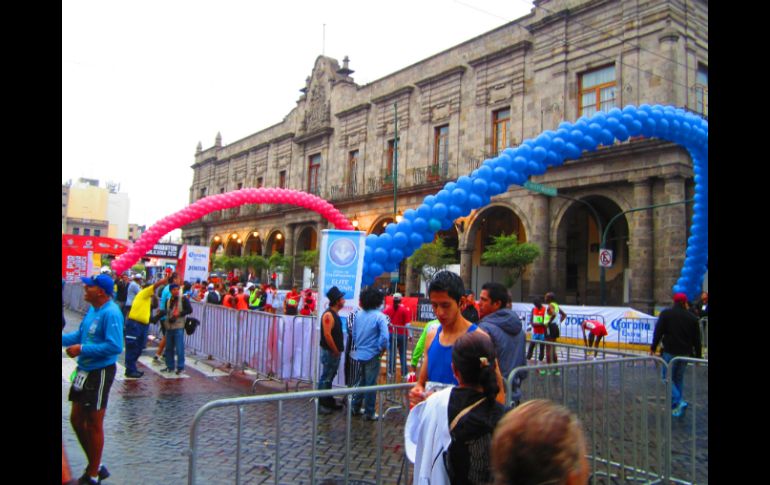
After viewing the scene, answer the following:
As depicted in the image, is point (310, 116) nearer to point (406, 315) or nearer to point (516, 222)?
point (516, 222)

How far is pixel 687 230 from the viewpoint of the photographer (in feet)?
64.5

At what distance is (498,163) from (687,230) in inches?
508

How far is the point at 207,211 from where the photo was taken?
1748 cm

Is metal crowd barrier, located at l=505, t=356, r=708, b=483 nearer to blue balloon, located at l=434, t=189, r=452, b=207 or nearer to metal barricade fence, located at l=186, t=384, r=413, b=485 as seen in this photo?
metal barricade fence, located at l=186, t=384, r=413, b=485

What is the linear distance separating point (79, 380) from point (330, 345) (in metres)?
3.31

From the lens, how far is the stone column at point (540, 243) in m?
21.4

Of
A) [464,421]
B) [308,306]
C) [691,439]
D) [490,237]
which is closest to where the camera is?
[464,421]

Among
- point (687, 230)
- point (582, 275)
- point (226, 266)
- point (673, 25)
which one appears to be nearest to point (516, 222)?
point (582, 275)

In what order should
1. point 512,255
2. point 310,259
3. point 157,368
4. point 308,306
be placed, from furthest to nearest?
point 310,259
point 512,255
point 308,306
point 157,368

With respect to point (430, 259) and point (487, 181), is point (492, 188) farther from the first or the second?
point (430, 259)

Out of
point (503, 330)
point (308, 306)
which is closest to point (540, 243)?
point (308, 306)

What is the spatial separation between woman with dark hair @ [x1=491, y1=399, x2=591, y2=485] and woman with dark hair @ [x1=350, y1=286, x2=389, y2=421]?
5.42m

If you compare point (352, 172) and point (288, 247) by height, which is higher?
point (352, 172)

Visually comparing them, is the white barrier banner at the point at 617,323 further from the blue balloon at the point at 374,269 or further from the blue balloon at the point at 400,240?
the blue balloon at the point at 374,269
